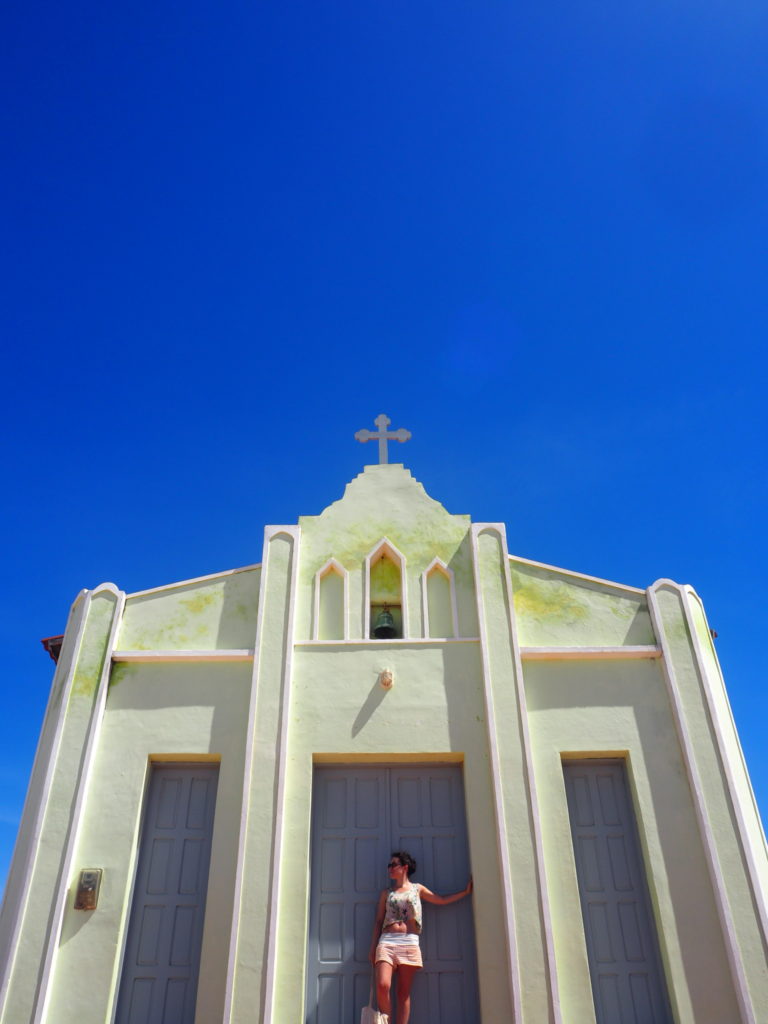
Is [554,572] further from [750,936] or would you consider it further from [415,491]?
[750,936]

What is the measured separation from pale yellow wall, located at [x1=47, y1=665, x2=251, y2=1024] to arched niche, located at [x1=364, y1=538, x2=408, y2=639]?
1967 mm

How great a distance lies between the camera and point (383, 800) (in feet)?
29.8

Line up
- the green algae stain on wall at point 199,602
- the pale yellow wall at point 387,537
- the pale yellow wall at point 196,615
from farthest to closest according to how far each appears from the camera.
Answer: the green algae stain on wall at point 199,602, the pale yellow wall at point 387,537, the pale yellow wall at point 196,615

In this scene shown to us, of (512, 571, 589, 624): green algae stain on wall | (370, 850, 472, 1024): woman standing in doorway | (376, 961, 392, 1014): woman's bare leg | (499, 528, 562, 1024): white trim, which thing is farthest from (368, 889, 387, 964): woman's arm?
(512, 571, 589, 624): green algae stain on wall

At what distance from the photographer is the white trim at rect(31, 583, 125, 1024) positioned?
783 cm

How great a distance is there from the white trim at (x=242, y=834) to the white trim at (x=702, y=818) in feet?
16.5

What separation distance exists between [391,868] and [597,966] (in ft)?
7.77

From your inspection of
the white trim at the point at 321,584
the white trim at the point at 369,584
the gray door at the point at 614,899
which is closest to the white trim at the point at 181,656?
the white trim at the point at 321,584

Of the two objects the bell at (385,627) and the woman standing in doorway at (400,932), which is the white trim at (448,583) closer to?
the bell at (385,627)

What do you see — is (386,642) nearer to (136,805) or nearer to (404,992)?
(136,805)

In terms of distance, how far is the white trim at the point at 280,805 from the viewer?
25.6ft

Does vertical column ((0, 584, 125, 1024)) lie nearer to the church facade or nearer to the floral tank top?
the church facade

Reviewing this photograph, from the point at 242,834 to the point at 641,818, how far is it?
4454mm

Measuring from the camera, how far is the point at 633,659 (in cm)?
980
